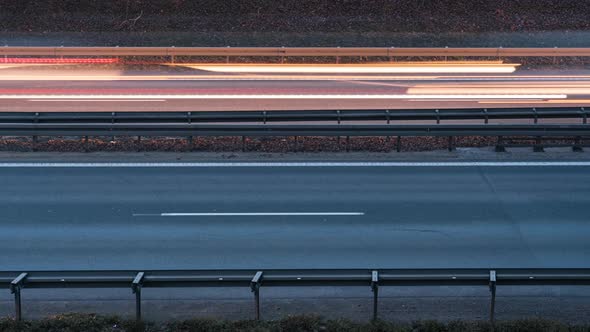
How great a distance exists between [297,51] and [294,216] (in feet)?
47.3

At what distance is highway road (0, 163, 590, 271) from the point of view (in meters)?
10.5

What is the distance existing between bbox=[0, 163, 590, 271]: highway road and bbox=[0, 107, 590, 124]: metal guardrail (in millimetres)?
1671

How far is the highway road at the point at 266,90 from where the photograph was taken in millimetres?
20578

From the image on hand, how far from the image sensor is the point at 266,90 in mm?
22344

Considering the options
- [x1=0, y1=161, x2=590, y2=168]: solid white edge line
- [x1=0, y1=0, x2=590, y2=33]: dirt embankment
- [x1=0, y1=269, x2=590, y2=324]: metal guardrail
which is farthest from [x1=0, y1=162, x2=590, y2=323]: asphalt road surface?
[x1=0, y1=0, x2=590, y2=33]: dirt embankment

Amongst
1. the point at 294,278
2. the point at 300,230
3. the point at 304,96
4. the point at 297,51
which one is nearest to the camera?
the point at 294,278

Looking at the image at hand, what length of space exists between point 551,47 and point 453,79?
4921 mm

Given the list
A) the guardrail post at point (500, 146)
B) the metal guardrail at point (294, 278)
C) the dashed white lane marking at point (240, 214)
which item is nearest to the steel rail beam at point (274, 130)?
the guardrail post at point (500, 146)

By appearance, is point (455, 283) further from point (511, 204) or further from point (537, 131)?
point (537, 131)

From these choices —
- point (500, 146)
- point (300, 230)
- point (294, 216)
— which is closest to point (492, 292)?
point (300, 230)

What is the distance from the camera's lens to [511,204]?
12734mm

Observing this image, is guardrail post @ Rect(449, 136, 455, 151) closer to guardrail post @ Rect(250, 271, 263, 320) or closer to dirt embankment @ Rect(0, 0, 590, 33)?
guardrail post @ Rect(250, 271, 263, 320)

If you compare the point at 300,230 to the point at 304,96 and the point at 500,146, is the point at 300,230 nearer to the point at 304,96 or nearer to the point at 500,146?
the point at 500,146

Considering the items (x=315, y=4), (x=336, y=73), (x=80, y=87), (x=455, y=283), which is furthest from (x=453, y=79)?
(x=455, y=283)
